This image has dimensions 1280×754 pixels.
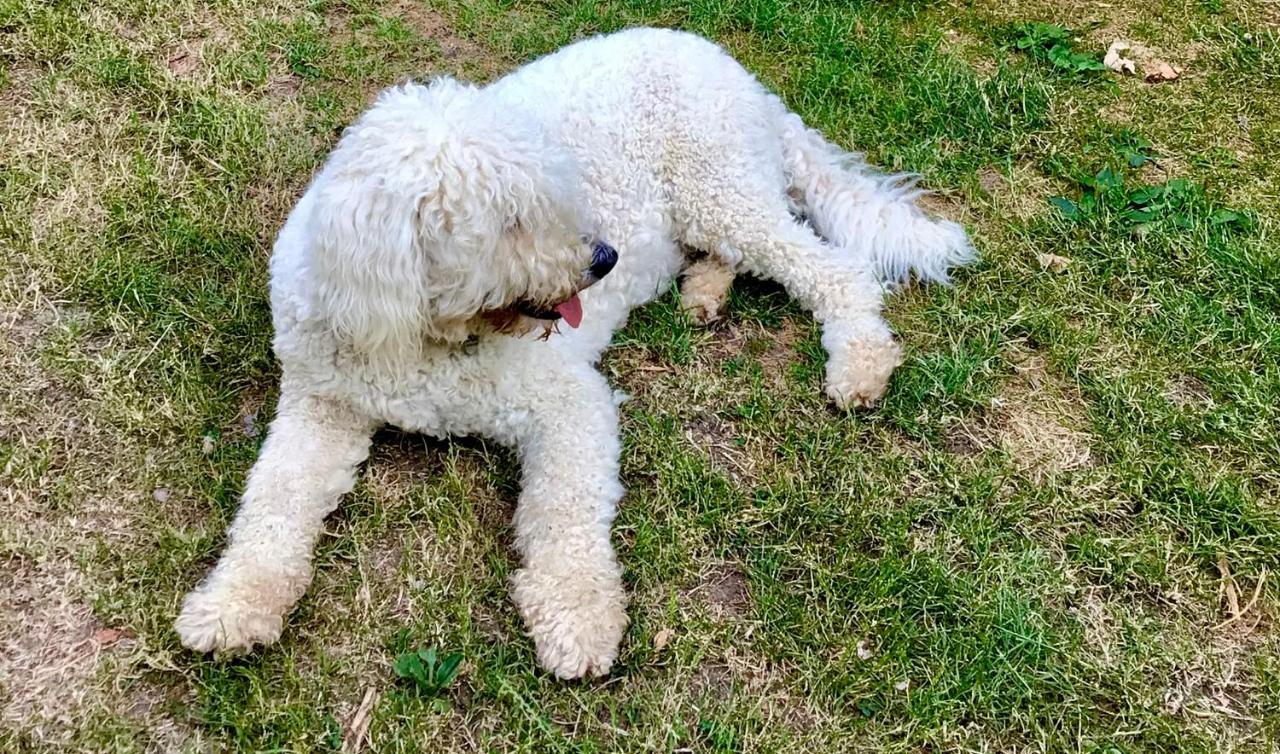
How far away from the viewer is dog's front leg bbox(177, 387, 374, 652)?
2639 millimetres

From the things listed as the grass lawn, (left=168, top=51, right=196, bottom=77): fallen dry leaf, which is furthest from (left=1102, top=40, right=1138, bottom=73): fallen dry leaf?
(left=168, top=51, right=196, bottom=77): fallen dry leaf

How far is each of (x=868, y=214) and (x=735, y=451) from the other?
120 cm

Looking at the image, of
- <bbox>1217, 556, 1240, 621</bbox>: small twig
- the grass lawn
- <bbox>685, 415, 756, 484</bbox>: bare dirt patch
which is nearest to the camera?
the grass lawn

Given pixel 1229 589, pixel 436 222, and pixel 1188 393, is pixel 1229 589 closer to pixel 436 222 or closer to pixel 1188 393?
pixel 1188 393

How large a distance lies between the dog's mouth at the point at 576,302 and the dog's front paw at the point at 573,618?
2.43 feet

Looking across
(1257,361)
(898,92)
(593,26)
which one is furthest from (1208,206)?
(593,26)

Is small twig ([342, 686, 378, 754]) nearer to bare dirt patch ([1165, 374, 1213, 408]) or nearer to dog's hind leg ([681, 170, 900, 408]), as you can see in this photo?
dog's hind leg ([681, 170, 900, 408])

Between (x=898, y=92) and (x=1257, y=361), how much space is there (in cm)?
194

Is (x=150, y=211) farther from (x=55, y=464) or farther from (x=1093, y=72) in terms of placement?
(x=1093, y=72)

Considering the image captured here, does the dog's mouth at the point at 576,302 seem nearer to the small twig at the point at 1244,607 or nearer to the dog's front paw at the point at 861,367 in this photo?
the dog's front paw at the point at 861,367

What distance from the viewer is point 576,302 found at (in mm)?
2961

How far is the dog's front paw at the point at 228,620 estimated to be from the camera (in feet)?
8.57

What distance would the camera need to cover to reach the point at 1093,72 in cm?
481

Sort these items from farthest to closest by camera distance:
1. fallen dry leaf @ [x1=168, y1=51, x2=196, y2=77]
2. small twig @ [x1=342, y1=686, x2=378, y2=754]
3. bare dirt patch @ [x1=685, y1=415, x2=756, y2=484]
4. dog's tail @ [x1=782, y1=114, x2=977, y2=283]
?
fallen dry leaf @ [x1=168, y1=51, x2=196, y2=77] < dog's tail @ [x1=782, y1=114, x2=977, y2=283] < bare dirt patch @ [x1=685, y1=415, x2=756, y2=484] < small twig @ [x1=342, y1=686, x2=378, y2=754]
